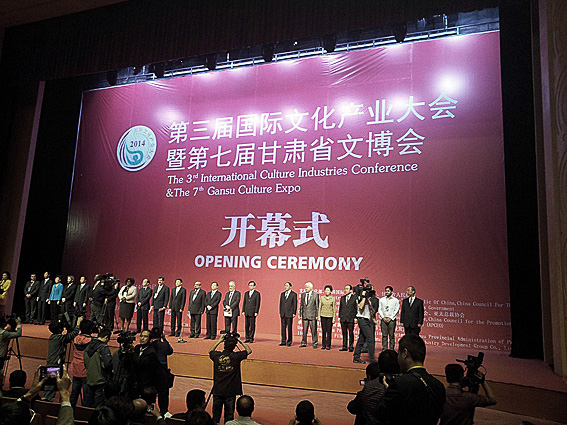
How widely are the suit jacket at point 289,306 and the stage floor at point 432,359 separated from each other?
486 millimetres

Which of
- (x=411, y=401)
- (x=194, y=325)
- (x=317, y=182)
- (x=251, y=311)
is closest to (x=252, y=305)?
(x=251, y=311)

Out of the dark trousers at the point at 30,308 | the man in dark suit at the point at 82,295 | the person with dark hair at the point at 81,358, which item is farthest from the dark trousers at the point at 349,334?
the dark trousers at the point at 30,308

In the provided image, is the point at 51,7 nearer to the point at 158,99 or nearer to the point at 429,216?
the point at 158,99

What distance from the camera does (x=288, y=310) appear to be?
7.55 m

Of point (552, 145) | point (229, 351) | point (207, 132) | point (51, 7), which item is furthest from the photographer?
point (207, 132)

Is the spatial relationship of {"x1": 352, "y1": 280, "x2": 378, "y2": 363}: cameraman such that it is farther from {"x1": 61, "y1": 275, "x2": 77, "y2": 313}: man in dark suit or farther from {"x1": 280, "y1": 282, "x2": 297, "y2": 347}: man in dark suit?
{"x1": 61, "y1": 275, "x2": 77, "y2": 313}: man in dark suit

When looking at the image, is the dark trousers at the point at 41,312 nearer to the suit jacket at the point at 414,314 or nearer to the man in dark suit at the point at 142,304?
the man in dark suit at the point at 142,304

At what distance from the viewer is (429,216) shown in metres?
7.72

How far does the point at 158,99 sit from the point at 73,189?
2.70 m

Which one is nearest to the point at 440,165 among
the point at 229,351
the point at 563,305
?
the point at 563,305

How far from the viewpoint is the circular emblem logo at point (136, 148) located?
32.5 feet

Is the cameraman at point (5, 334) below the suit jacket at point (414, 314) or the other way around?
below

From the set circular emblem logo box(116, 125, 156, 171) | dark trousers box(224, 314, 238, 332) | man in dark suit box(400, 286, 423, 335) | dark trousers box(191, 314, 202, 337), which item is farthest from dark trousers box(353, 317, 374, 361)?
circular emblem logo box(116, 125, 156, 171)

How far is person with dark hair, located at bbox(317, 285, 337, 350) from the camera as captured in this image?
7141mm
